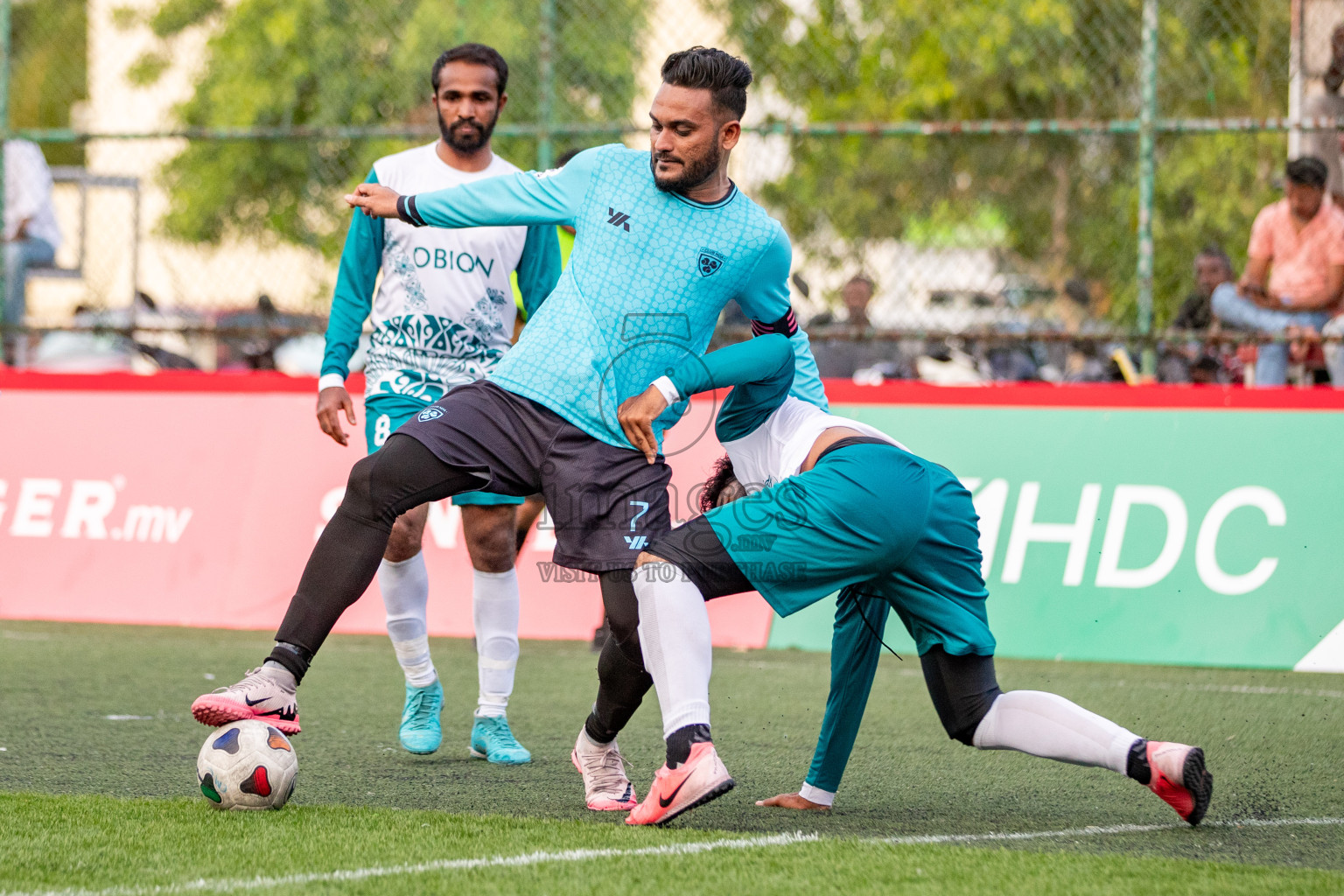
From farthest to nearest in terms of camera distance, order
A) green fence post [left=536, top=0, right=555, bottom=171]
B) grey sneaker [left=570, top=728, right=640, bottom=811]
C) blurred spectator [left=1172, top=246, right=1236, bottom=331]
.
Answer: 1. blurred spectator [left=1172, top=246, right=1236, bottom=331]
2. green fence post [left=536, top=0, right=555, bottom=171]
3. grey sneaker [left=570, top=728, right=640, bottom=811]

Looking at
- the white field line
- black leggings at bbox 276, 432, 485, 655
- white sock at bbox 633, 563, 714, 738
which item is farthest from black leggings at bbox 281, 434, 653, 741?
the white field line

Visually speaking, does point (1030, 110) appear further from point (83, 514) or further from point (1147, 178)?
point (83, 514)

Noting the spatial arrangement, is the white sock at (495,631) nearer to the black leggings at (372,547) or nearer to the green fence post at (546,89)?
the black leggings at (372,547)

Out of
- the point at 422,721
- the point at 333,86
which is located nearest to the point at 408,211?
the point at 422,721

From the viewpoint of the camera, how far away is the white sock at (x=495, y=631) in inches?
210

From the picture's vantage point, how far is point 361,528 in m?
4.13

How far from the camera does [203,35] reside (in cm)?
2255

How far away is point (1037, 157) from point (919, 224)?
4849mm

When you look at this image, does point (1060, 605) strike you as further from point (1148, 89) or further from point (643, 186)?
point (643, 186)

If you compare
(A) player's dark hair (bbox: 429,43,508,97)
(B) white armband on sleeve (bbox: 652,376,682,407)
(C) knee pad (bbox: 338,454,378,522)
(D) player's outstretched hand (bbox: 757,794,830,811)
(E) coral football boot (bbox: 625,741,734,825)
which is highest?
(A) player's dark hair (bbox: 429,43,508,97)

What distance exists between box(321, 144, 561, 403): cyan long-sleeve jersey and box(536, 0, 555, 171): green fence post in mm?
3762

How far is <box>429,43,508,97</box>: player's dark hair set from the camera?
5.46 meters

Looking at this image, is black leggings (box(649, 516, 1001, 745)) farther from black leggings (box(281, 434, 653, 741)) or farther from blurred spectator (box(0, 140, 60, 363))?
blurred spectator (box(0, 140, 60, 363))

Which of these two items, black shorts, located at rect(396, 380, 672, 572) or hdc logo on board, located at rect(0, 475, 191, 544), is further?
hdc logo on board, located at rect(0, 475, 191, 544)
